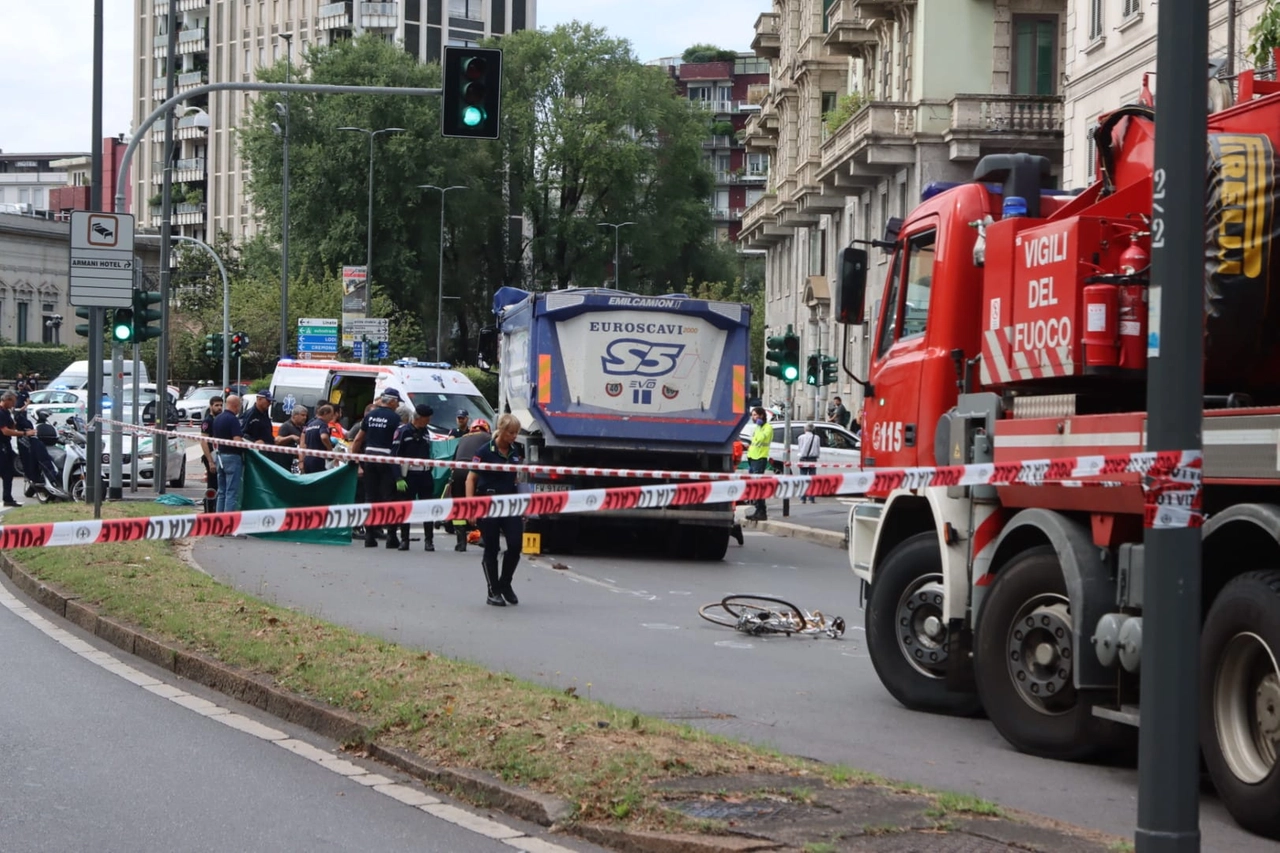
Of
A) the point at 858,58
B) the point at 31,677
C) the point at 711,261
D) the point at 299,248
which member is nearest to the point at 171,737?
the point at 31,677

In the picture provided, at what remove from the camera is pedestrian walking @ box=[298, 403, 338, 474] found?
23.7 metres

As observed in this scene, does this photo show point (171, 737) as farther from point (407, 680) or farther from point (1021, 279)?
point (1021, 279)

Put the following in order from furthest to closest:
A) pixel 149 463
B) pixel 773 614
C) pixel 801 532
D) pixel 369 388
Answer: pixel 369 388, pixel 149 463, pixel 801 532, pixel 773 614

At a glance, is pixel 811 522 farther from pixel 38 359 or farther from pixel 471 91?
pixel 38 359

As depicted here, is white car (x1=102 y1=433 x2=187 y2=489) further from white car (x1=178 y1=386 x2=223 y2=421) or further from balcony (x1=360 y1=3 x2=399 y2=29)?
balcony (x1=360 y1=3 x2=399 y2=29)

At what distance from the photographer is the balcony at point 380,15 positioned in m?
105

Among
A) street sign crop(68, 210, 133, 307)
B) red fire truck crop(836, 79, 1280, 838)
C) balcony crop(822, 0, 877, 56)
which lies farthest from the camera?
balcony crop(822, 0, 877, 56)

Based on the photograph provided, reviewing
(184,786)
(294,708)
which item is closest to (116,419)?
(294,708)

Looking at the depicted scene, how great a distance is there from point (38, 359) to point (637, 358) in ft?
235

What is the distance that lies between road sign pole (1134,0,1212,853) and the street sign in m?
16.4

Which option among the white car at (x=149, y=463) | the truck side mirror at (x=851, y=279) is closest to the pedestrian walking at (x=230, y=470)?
the white car at (x=149, y=463)

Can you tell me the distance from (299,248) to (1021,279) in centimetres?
6175

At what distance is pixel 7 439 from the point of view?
26328mm

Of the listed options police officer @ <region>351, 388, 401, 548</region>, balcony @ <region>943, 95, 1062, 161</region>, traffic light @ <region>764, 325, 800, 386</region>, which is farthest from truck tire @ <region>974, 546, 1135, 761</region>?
balcony @ <region>943, 95, 1062, 161</region>
